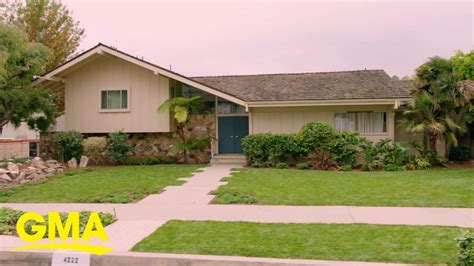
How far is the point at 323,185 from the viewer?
1092 centimetres

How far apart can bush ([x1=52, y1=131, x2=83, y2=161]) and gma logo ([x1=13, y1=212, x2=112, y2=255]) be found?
10.00 m

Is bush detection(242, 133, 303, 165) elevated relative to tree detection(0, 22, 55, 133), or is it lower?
lower

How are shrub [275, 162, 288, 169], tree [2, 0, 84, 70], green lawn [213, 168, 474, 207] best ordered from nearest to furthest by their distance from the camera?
1. green lawn [213, 168, 474, 207]
2. shrub [275, 162, 288, 169]
3. tree [2, 0, 84, 70]

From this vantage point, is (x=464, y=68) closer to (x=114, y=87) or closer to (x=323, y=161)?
(x=323, y=161)

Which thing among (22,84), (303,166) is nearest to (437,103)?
(303,166)

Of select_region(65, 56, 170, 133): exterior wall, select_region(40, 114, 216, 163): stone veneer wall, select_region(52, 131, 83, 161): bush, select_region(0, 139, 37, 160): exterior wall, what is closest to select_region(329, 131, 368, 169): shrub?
select_region(40, 114, 216, 163): stone veneer wall

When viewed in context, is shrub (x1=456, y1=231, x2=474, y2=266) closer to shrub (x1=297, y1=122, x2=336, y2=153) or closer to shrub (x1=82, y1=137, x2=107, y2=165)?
shrub (x1=297, y1=122, x2=336, y2=153)

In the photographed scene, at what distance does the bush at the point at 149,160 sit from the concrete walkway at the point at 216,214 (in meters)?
8.28

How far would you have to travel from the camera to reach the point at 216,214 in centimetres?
765

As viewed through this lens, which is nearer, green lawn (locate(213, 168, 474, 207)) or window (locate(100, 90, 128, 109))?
green lawn (locate(213, 168, 474, 207))

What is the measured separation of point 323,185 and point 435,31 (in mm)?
10847

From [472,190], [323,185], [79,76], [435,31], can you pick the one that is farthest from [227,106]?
[472,190]

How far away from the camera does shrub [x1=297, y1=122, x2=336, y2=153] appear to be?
1544cm

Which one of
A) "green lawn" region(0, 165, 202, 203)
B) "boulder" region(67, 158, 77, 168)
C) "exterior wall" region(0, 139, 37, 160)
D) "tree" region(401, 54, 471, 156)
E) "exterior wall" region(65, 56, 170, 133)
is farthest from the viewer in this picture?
"exterior wall" region(0, 139, 37, 160)
